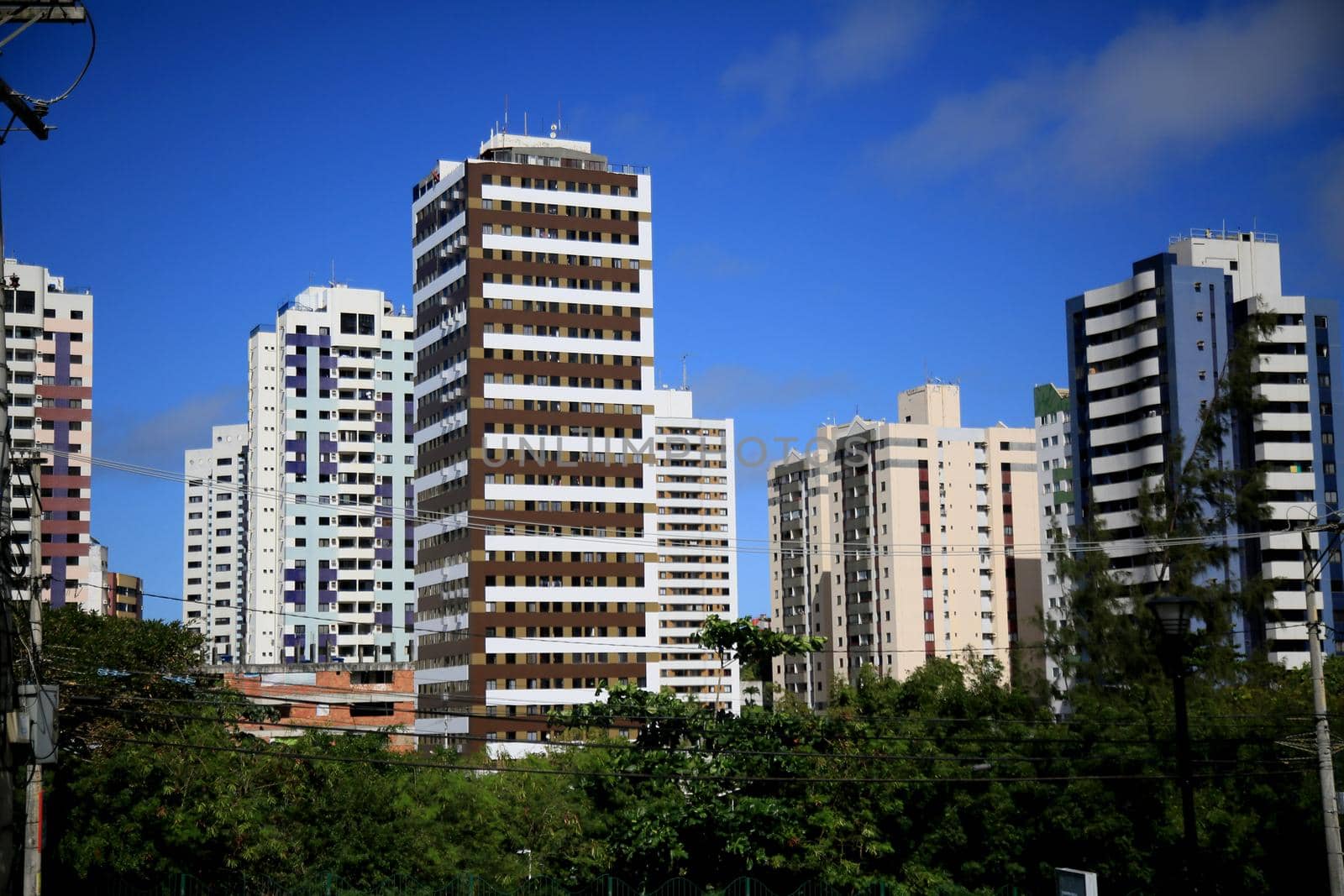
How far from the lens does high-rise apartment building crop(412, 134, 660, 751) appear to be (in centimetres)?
11131

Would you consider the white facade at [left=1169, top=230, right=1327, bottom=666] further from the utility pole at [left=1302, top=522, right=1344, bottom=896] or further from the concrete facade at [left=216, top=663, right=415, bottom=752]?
the utility pole at [left=1302, top=522, right=1344, bottom=896]

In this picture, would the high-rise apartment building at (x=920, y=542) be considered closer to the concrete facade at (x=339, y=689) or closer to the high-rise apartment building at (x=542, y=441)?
the high-rise apartment building at (x=542, y=441)

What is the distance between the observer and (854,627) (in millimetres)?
174250

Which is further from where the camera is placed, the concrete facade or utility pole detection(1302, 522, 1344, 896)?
the concrete facade

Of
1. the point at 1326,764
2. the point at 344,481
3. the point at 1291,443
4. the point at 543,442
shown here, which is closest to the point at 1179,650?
the point at 1326,764

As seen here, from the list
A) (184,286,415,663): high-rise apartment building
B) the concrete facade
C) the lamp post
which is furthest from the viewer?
(184,286,415,663): high-rise apartment building

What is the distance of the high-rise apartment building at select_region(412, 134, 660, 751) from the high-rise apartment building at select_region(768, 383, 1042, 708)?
51437mm

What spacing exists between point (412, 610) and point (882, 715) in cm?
12864

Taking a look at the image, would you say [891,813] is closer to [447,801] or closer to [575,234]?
[447,801]

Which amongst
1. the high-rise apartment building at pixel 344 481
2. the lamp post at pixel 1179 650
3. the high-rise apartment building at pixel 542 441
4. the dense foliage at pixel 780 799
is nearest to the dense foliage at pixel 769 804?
the dense foliage at pixel 780 799

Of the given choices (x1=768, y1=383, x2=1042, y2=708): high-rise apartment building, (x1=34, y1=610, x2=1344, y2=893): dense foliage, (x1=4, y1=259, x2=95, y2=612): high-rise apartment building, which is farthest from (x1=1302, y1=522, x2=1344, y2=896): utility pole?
(x1=768, y1=383, x2=1042, y2=708): high-rise apartment building

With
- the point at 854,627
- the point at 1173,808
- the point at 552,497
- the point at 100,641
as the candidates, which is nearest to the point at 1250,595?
the point at 1173,808

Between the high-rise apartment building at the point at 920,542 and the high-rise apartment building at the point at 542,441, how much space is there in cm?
5144

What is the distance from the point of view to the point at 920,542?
550 ft
